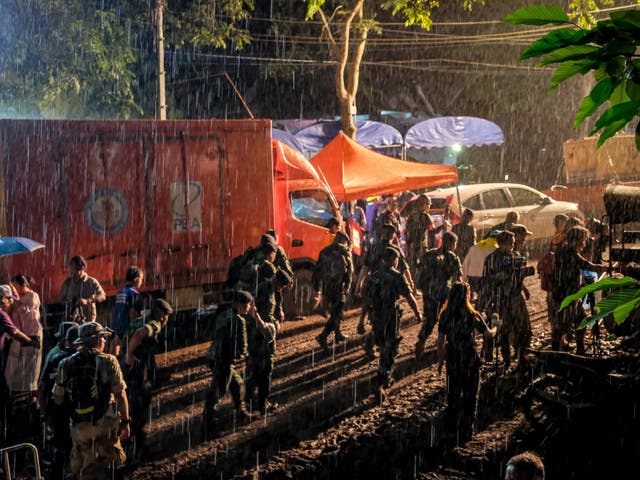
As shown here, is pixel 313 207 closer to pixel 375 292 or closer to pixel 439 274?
pixel 439 274

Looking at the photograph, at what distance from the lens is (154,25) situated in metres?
19.5

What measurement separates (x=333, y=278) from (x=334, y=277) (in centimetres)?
3

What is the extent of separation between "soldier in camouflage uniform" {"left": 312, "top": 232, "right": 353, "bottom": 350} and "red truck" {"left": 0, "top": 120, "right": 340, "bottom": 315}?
1.71m

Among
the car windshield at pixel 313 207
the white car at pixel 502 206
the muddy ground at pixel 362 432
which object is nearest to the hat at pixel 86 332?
the muddy ground at pixel 362 432

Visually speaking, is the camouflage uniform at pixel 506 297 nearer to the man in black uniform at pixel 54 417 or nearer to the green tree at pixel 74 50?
the man in black uniform at pixel 54 417

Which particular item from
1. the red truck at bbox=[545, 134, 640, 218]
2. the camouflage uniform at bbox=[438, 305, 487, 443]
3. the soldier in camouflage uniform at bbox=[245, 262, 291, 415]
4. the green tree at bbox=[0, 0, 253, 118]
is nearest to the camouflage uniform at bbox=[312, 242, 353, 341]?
the soldier in camouflage uniform at bbox=[245, 262, 291, 415]

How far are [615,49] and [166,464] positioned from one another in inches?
246

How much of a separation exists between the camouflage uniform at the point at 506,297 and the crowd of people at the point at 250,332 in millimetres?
14

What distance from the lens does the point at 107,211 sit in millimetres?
Result: 10477

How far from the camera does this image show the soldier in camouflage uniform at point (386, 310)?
328 inches

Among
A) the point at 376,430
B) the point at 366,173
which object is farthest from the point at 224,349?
the point at 366,173

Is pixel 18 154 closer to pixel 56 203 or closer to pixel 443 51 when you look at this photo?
pixel 56 203

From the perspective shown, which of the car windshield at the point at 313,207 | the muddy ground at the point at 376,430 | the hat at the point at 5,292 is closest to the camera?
the muddy ground at the point at 376,430

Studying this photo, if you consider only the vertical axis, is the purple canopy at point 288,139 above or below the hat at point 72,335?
above
